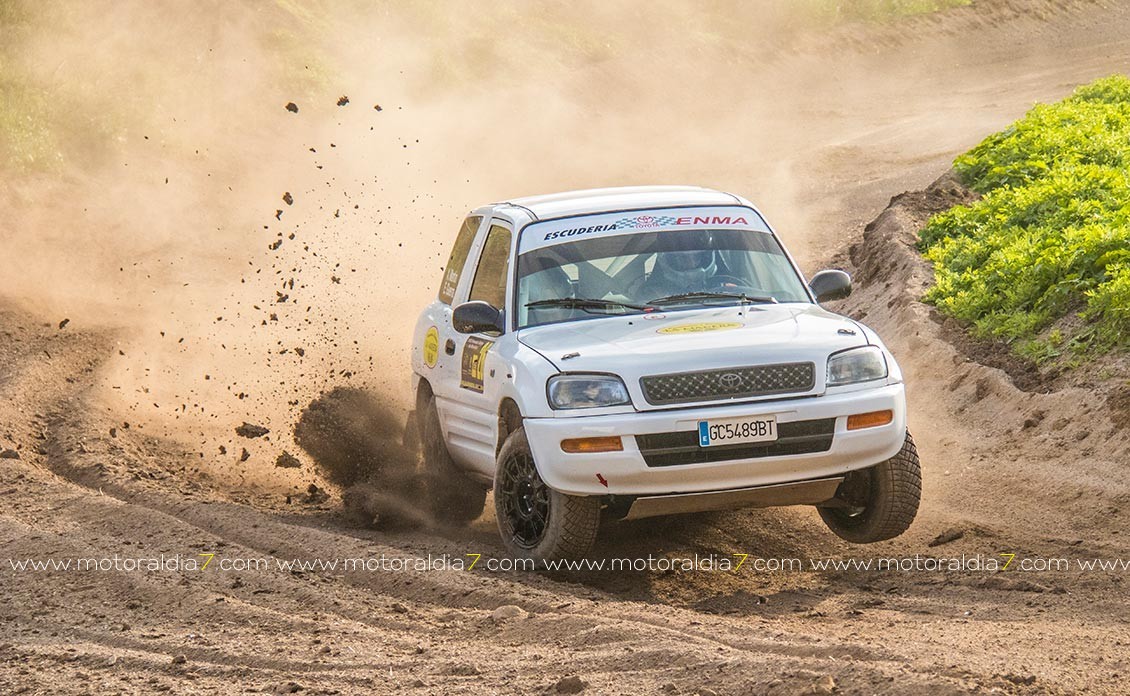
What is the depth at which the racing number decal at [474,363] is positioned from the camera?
27.6 feet

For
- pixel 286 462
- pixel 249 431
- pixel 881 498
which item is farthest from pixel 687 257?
pixel 249 431

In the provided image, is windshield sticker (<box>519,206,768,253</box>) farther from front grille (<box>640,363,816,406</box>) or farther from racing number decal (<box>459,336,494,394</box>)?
front grille (<box>640,363,816,406</box>)

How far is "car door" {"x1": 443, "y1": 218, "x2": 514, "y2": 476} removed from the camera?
8.25 m

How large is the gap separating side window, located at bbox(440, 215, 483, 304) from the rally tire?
34.2 inches

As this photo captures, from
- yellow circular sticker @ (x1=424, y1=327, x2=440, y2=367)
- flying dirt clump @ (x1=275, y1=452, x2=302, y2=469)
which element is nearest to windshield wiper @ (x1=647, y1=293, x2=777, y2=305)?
yellow circular sticker @ (x1=424, y1=327, x2=440, y2=367)

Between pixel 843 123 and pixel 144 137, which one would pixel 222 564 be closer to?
pixel 144 137

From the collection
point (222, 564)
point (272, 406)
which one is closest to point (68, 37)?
point (272, 406)

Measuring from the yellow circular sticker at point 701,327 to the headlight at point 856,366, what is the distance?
58cm

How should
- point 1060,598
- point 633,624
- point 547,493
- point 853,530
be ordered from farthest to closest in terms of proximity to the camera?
point 853,530 → point 547,493 → point 1060,598 → point 633,624

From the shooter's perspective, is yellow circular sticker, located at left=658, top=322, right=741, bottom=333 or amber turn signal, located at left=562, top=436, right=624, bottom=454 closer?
amber turn signal, located at left=562, top=436, right=624, bottom=454

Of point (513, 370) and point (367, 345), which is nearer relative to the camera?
point (513, 370)

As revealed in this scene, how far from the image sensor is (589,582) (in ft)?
24.5

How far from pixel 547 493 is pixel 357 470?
345 centimetres

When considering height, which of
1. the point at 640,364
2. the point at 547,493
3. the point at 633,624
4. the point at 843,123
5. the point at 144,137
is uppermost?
the point at 843,123
